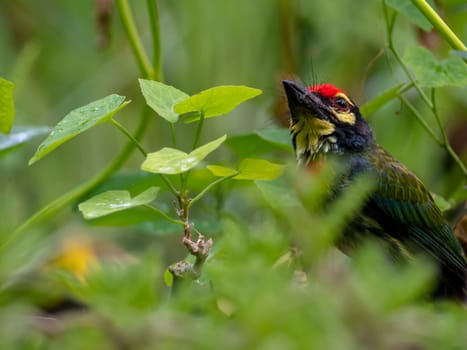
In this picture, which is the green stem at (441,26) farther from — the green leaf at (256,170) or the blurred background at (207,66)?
the blurred background at (207,66)

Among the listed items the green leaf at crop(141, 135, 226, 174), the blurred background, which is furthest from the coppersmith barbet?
the green leaf at crop(141, 135, 226, 174)

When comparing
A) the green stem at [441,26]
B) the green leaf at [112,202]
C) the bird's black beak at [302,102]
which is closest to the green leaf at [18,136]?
the bird's black beak at [302,102]

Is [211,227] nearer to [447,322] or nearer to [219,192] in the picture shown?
[219,192]

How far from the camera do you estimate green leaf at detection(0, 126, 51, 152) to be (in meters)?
1.90

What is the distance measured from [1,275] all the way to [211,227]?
0.85 m

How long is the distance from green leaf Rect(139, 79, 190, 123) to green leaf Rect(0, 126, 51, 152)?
73cm

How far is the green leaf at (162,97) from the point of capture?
1.22 metres

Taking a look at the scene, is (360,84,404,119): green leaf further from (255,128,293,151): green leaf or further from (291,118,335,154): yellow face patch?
(291,118,335,154): yellow face patch

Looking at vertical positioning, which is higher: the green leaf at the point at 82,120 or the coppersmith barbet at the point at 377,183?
the green leaf at the point at 82,120

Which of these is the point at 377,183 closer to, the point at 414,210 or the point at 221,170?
the point at 414,210

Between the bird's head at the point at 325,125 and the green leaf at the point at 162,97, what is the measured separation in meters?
1.08

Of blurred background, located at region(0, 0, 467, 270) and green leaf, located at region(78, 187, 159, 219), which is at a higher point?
green leaf, located at region(78, 187, 159, 219)

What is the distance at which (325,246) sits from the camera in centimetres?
64

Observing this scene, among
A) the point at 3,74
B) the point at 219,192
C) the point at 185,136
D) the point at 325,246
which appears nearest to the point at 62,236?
the point at 219,192
